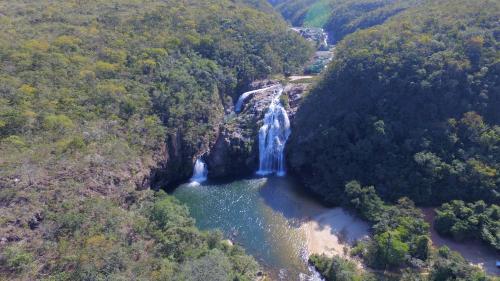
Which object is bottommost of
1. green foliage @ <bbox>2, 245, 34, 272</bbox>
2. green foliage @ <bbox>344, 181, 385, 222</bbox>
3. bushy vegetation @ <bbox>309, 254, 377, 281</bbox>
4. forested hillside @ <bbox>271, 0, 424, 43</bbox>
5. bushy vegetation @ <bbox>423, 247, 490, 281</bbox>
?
bushy vegetation @ <bbox>309, 254, 377, 281</bbox>

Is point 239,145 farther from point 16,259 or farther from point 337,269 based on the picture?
point 16,259

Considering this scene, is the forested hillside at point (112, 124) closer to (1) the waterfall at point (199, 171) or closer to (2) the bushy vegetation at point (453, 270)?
(1) the waterfall at point (199, 171)

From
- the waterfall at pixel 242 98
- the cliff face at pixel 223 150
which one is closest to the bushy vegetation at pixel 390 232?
the cliff face at pixel 223 150

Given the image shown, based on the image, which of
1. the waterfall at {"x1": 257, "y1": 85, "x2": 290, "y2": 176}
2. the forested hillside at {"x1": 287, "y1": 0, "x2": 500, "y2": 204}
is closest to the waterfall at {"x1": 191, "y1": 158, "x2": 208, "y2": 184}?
the waterfall at {"x1": 257, "y1": 85, "x2": 290, "y2": 176}

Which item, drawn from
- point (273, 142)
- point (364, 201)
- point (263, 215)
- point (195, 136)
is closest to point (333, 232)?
point (364, 201)

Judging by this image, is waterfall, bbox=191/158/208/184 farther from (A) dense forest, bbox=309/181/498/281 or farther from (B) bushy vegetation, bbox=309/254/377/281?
(A) dense forest, bbox=309/181/498/281

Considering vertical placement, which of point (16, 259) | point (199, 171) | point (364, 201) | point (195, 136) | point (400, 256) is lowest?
point (400, 256)

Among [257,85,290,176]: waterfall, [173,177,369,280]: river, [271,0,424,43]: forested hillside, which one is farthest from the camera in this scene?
[271,0,424,43]: forested hillside
